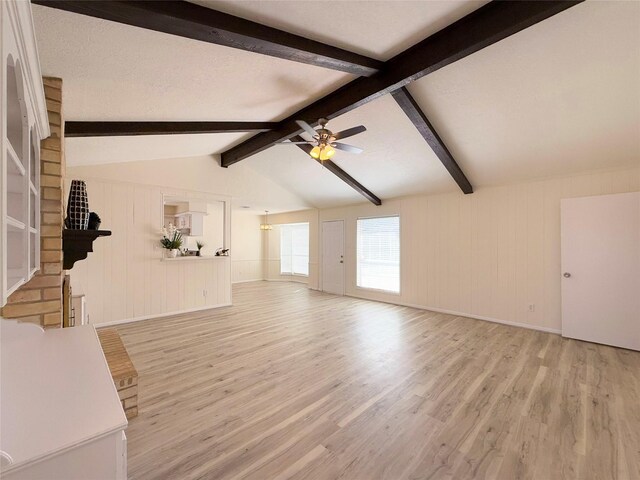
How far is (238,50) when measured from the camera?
218 cm

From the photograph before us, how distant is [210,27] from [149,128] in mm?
1952

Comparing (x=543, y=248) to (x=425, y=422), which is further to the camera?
(x=543, y=248)

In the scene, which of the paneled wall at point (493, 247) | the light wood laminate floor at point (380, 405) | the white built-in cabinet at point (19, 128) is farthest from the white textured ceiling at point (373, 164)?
the white built-in cabinet at point (19, 128)

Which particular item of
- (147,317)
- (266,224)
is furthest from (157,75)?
(266,224)

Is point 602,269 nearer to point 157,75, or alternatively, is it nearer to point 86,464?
point 86,464

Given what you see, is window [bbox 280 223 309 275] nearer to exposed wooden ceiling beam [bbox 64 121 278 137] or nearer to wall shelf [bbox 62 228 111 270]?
exposed wooden ceiling beam [bbox 64 121 278 137]

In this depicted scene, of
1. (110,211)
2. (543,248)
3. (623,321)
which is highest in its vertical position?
(110,211)

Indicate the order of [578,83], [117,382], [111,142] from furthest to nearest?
1. [111,142]
2. [578,83]
3. [117,382]

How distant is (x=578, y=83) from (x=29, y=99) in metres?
4.07

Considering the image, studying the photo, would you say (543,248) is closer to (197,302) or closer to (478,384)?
(478,384)

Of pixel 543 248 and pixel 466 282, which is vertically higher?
pixel 543 248

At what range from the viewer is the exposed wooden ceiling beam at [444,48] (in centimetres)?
193

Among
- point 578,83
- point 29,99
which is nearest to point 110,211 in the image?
point 29,99

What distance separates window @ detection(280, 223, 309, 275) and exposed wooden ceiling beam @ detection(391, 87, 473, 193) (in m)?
5.22
